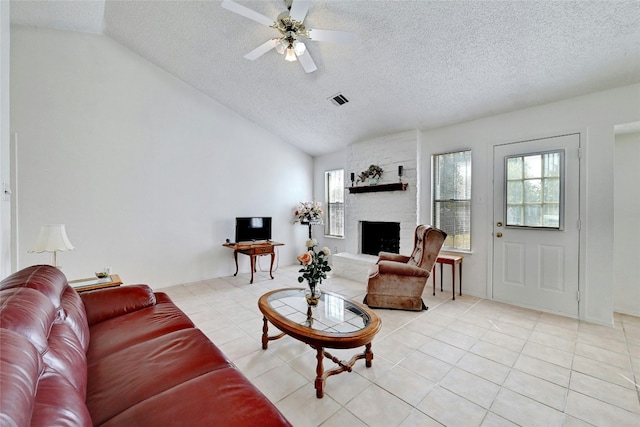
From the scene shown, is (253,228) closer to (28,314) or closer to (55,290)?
(55,290)

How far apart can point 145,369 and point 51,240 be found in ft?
6.08

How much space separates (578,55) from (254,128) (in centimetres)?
441

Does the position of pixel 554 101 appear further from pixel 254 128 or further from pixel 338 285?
pixel 254 128

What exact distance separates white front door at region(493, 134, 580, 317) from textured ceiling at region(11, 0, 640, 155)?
0.64 meters

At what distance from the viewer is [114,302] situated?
2031 mm

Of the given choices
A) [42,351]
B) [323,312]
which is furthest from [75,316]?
[323,312]

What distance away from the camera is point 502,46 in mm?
2512

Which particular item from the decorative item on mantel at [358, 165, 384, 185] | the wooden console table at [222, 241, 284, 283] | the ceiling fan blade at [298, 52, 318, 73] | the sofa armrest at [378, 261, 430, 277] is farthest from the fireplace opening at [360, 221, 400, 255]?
the ceiling fan blade at [298, 52, 318, 73]

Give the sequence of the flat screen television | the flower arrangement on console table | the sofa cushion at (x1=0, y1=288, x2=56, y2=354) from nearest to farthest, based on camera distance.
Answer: the sofa cushion at (x1=0, y1=288, x2=56, y2=354)
the flower arrangement on console table
the flat screen television

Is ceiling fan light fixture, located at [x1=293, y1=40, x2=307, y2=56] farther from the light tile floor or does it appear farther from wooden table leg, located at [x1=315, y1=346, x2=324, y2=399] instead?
the light tile floor

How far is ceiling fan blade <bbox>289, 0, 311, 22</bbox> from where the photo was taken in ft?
7.27

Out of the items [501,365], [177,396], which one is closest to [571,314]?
[501,365]

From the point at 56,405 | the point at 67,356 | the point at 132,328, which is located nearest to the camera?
the point at 56,405

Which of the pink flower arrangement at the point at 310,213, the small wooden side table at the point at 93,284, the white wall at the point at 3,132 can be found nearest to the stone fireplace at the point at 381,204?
the pink flower arrangement at the point at 310,213
